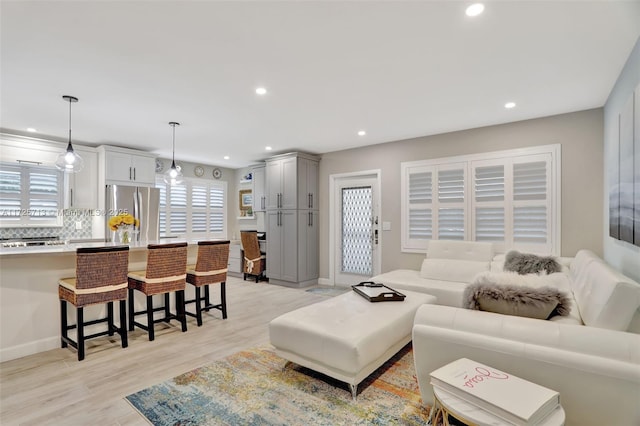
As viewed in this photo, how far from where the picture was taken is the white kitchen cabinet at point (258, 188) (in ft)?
22.7

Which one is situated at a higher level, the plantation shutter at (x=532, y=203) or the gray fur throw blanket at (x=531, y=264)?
the plantation shutter at (x=532, y=203)

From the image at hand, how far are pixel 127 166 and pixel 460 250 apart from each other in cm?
558

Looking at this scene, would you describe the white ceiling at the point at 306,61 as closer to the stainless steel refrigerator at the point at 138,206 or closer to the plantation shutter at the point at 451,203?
the plantation shutter at the point at 451,203

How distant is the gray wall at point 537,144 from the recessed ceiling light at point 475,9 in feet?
8.89

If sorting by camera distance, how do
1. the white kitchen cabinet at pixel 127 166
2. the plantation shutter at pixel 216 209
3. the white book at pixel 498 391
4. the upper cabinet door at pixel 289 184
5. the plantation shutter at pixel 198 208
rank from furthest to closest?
the plantation shutter at pixel 216 209 → the plantation shutter at pixel 198 208 → the upper cabinet door at pixel 289 184 → the white kitchen cabinet at pixel 127 166 → the white book at pixel 498 391

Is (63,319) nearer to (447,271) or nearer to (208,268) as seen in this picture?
(208,268)

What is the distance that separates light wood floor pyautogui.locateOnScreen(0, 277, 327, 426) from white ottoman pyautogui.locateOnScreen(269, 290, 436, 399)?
87cm

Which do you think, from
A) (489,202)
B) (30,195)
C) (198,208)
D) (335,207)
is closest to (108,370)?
(30,195)

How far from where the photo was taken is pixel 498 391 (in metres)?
1.34

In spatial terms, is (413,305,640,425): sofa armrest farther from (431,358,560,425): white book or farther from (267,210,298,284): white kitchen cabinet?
(267,210,298,284): white kitchen cabinet

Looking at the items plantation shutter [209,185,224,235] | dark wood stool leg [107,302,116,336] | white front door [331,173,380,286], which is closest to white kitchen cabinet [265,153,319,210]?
white front door [331,173,380,286]

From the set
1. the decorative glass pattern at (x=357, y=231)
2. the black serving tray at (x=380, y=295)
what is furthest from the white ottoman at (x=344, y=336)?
the decorative glass pattern at (x=357, y=231)

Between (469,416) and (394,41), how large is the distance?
91.3 inches

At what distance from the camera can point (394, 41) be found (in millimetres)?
2271
